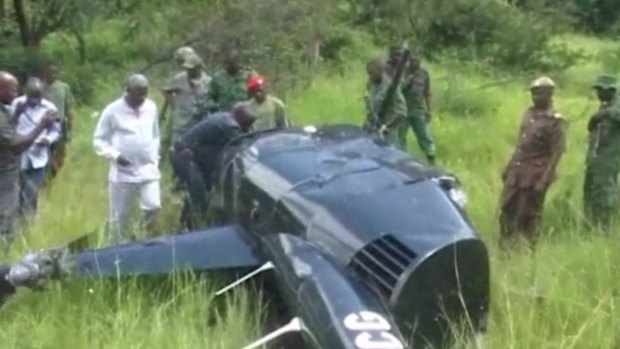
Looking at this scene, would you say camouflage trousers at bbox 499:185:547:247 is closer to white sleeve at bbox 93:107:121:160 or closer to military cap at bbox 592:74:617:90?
military cap at bbox 592:74:617:90

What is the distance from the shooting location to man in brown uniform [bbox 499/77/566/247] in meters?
8.48

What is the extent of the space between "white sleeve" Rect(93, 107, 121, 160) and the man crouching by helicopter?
0.44 metres

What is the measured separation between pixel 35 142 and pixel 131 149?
0.84m

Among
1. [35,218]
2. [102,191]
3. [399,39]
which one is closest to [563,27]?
[399,39]

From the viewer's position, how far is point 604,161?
349 inches

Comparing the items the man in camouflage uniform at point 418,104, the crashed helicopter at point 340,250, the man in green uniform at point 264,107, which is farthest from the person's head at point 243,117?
the man in camouflage uniform at point 418,104

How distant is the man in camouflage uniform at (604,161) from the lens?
28.9 feet

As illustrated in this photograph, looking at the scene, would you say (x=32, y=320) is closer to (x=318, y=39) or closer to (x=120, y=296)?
(x=120, y=296)

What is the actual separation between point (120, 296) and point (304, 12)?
1209cm

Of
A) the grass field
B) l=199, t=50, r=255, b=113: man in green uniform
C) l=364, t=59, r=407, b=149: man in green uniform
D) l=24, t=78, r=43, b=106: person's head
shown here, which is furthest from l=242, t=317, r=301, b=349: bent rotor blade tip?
l=364, t=59, r=407, b=149: man in green uniform

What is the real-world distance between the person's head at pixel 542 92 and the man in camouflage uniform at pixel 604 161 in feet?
1.71

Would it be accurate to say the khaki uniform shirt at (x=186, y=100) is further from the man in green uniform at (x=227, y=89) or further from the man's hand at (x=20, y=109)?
the man's hand at (x=20, y=109)

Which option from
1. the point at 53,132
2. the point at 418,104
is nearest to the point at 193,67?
the point at 53,132

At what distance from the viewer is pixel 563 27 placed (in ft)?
74.8
